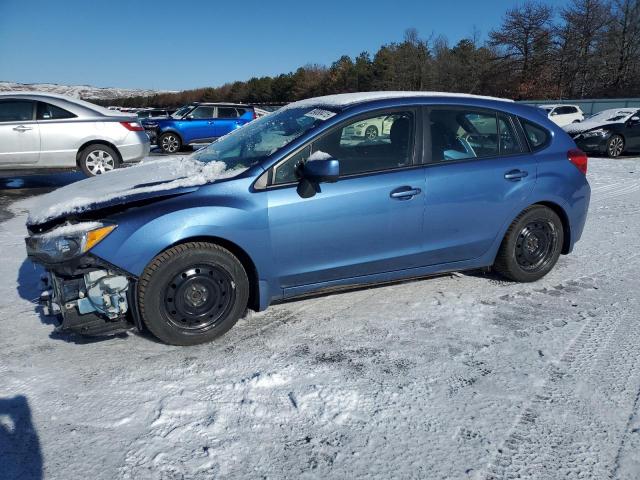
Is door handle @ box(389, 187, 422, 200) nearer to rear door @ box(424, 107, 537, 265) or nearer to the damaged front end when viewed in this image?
rear door @ box(424, 107, 537, 265)

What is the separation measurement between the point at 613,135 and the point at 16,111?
14367 millimetres

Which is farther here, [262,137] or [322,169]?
[262,137]

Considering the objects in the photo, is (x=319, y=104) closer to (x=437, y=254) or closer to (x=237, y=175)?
(x=237, y=175)

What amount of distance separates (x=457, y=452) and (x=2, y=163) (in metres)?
8.91

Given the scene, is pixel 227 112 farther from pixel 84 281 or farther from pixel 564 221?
pixel 84 281

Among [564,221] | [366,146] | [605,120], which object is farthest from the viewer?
[605,120]

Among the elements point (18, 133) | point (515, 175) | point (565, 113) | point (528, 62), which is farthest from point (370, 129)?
point (528, 62)

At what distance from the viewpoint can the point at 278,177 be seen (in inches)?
129

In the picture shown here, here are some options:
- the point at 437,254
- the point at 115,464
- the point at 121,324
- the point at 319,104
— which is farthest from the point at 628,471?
the point at 319,104

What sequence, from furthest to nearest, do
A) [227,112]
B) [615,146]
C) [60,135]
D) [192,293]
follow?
[227,112] → [615,146] → [60,135] → [192,293]

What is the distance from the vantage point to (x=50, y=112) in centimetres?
862

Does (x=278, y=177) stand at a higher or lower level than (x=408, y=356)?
higher

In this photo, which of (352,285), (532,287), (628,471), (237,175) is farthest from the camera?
(532,287)

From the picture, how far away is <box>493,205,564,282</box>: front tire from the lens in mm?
4125
